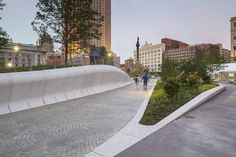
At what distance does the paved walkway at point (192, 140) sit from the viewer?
474 centimetres

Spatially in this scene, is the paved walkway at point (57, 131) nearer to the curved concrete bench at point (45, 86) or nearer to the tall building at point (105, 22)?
the curved concrete bench at point (45, 86)

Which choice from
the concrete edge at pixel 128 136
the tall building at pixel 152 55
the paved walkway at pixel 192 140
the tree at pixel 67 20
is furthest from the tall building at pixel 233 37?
the tall building at pixel 152 55

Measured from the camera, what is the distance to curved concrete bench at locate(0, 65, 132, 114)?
982 centimetres

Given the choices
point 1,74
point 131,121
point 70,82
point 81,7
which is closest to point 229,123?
point 131,121

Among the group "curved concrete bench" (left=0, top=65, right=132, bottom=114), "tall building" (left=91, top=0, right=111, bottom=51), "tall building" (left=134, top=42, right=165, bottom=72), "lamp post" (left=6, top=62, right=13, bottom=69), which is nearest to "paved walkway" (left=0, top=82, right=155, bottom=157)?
"curved concrete bench" (left=0, top=65, right=132, bottom=114)

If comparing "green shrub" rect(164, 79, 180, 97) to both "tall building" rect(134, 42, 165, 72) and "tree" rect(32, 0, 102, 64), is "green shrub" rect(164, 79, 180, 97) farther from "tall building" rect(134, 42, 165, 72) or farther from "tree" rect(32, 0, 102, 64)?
"tall building" rect(134, 42, 165, 72)

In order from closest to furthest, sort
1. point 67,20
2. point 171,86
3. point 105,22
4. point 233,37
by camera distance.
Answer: point 171,86 → point 67,20 → point 233,37 → point 105,22

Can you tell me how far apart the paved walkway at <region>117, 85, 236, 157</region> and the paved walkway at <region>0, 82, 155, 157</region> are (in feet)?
4.64

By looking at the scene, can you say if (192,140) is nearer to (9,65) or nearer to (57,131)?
(57,131)

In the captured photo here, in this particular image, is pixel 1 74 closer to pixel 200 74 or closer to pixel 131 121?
pixel 131 121

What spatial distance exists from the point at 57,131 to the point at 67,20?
16481mm

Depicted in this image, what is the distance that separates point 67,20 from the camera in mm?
19984

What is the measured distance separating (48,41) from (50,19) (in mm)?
2564

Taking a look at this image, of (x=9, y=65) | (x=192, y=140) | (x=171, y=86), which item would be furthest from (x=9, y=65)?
(x=192, y=140)
